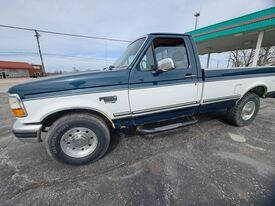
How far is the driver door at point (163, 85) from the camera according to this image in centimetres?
259

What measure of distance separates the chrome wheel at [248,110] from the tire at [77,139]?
12.2 feet

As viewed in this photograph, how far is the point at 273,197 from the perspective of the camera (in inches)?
75.6

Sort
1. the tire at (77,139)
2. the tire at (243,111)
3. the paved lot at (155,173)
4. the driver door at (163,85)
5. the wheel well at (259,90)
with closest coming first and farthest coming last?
1. the paved lot at (155,173)
2. the tire at (77,139)
3. the driver door at (163,85)
4. the tire at (243,111)
5. the wheel well at (259,90)

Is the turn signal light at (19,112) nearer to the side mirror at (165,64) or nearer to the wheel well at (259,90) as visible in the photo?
the side mirror at (165,64)

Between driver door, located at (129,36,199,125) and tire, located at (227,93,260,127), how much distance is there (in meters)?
1.36

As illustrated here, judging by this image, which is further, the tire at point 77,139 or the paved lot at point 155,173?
the tire at point 77,139

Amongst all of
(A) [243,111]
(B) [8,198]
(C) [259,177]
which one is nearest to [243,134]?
(A) [243,111]

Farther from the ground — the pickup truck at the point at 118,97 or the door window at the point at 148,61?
the door window at the point at 148,61

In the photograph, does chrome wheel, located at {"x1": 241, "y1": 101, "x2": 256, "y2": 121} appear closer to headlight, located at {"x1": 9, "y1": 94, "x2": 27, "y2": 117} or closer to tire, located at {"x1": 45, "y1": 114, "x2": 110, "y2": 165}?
tire, located at {"x1": 45, "y1": 114, "x2": 110, "y2": 165}

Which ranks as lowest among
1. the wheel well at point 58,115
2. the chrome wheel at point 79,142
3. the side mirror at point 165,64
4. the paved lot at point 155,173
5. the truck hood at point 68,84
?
the paved lot at point 155,173

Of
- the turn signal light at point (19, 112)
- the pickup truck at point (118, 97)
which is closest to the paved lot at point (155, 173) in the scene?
the pickup truck at point (118, 97)

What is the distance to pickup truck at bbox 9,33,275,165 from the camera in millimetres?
2209

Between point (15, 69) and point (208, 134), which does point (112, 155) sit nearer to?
point (208, 134)

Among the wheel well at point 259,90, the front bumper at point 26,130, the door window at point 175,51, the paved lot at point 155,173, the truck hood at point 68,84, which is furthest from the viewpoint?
the wheel well at point 259,90
